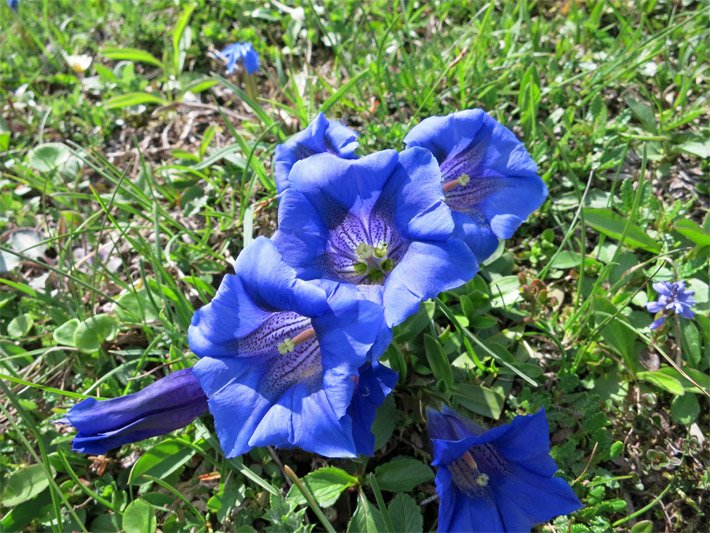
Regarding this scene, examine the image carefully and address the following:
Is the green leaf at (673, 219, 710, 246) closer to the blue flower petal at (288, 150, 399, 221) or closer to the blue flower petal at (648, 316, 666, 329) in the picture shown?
the blue flower petal at (648, 316, 666, 329)

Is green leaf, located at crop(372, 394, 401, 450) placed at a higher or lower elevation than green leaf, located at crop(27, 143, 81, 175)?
lower

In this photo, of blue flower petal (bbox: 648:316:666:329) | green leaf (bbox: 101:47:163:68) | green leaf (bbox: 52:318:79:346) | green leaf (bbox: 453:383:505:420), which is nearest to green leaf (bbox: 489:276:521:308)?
green leaf (bbox: 453:383:505:420)

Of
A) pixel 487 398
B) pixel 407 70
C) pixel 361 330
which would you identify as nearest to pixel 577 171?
pixel 407 70

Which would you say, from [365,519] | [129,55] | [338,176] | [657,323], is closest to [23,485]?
[365,519]

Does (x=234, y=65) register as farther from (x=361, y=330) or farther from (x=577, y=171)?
(x=361, y=330)

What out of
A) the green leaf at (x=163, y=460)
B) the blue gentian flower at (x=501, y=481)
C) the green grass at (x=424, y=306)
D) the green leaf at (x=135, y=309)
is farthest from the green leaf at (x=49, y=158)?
the blue gentian flower at (x=501, y=481)

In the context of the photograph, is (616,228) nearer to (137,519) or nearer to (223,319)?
(223,319)

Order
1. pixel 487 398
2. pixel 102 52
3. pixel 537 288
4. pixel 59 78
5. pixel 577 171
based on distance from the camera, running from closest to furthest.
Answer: pixel 487 398
pixel 537 288
pixel 577 171
pixel 102 52
pixel 59 78
